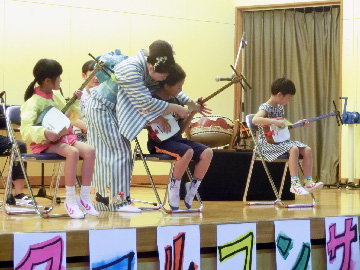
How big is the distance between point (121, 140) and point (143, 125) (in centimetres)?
19

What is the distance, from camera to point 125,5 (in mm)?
7277

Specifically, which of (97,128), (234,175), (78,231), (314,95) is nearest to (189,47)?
(314,95)

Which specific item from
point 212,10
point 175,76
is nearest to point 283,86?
point 175,76

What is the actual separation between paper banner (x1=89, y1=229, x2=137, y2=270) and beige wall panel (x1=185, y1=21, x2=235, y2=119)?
4890 mm

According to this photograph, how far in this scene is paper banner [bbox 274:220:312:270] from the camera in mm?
3291

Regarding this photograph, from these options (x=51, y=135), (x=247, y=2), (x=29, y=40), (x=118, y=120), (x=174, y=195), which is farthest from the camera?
(x=247, y=2)

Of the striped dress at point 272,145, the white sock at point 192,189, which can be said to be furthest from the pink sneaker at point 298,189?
the white sock at point 192,189

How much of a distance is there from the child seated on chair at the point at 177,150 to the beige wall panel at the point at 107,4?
11.2ft

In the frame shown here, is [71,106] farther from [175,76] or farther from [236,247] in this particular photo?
[236,247]

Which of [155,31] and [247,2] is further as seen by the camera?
[247,2]

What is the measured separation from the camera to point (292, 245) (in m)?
3.33

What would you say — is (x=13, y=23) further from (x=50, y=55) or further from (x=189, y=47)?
(x=189, y=47)

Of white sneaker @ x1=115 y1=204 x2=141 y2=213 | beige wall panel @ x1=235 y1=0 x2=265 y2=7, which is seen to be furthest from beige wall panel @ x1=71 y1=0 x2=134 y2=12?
white sneaker @ x1=115 y1=204 x2=141 y2=213

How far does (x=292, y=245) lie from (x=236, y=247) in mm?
370
